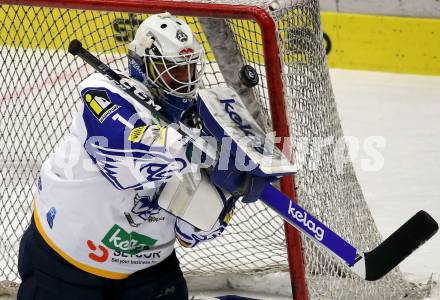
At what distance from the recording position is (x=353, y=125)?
5156mm

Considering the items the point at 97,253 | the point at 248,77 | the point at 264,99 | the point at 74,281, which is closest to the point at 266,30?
the point at 248,77

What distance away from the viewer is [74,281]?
264 cm

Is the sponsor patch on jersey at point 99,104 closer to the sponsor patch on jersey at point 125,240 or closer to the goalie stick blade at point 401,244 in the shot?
the sponsor patch on jersey at point 125,240

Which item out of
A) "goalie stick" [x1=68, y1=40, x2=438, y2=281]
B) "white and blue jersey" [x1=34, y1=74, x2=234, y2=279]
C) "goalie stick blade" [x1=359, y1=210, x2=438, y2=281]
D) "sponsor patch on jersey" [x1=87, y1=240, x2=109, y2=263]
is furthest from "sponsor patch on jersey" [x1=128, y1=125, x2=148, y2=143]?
"goalie stick blade" [x1=359, y1=210, x2=438, y2=281]

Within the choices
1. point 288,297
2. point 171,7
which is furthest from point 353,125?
point 171,7

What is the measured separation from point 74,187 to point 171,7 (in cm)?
63

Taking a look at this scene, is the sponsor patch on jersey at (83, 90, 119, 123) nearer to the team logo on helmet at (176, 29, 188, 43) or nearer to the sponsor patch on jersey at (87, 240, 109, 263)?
the team logo on helmet at (176, 29, 188, 43)

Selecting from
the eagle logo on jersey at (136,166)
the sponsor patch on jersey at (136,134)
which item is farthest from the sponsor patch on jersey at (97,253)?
the sponsor patch on jersey at (136,134)

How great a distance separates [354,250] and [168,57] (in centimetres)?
70

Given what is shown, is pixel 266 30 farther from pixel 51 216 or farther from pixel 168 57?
pixel 51 216

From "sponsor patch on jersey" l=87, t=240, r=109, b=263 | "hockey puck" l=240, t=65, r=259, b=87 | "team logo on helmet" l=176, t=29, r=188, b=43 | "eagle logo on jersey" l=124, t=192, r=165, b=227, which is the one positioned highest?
"team logo on helmet" l=176, t=29, r=188, b=43

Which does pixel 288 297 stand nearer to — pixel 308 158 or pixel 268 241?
pixel 268 241

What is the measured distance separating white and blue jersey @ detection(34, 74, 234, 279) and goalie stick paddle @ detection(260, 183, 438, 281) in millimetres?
169

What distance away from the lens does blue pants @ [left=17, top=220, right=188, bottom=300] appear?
2.65 m
